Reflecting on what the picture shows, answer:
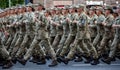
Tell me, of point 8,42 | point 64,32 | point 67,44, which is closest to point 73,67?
point 67,44

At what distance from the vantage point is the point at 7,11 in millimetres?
19156

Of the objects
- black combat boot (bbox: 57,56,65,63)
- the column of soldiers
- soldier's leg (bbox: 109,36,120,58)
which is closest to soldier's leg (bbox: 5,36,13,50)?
the column of soldiers

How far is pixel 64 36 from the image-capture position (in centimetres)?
1733

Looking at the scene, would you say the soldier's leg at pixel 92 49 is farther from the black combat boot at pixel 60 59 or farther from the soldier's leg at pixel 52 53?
the soldier's leg at pixel 52 53

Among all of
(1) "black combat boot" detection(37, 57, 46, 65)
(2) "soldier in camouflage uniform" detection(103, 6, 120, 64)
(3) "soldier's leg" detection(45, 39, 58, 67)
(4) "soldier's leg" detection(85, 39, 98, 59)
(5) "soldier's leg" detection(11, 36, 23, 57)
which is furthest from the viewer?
(5) "soldier's leg" detection(11, 36, 23, 57)

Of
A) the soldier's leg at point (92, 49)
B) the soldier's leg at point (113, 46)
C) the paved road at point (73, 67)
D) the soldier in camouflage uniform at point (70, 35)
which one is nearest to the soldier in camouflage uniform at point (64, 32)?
the soldier in camouflage uniform at point (70, 35)

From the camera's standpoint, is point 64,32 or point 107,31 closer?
point 107,31

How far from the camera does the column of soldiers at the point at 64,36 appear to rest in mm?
16172

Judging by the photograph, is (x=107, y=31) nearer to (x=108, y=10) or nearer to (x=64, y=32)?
(x=108, y=10)

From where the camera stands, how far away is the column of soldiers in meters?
16.2

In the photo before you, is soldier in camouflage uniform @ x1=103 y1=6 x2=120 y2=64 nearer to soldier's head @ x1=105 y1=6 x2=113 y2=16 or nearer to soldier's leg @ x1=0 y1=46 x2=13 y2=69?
soldier's head @ x1=105 y1=6 x2=113 y2=16

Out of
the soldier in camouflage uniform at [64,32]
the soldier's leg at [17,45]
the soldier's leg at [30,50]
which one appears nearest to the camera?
the soldier's leg at [30,50]

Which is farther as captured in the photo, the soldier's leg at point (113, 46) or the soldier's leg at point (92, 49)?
the soldier's leg at point (92, 49)

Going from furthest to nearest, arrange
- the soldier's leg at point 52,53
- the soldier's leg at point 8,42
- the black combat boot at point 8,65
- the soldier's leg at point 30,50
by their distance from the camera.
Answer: the soldier's leg at point 8,42 < the soldier's leg at point 30,50 < the black combat boot at point 8,65 < the soldier's leg at point 52,53
